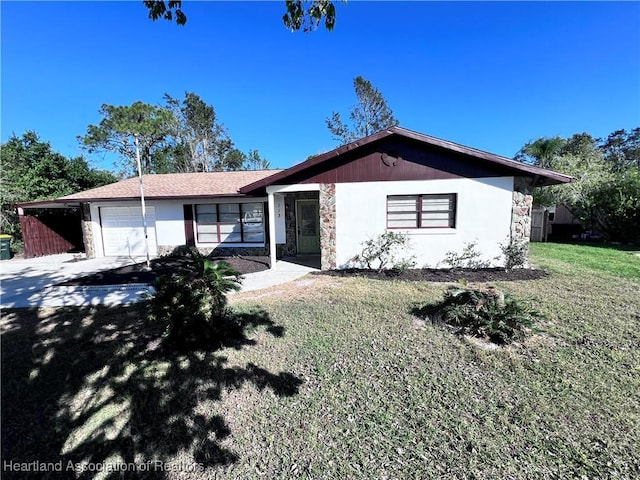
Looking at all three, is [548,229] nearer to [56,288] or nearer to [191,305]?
[191,305]

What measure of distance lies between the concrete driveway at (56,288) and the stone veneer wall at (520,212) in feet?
33.0

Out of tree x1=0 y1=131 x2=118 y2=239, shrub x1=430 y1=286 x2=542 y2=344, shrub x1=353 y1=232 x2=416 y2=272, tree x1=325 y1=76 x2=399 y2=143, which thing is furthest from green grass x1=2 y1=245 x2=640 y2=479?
tree x1=325 y1=76 x2=399 y2=143

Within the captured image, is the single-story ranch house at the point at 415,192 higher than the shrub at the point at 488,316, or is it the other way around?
the single-story ranch house at the point at 415,192

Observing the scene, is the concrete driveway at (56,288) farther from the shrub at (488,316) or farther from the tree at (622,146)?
the tree at (622,146)

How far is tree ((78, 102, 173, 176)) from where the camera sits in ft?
93.8

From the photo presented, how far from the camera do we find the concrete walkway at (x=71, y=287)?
21.4ft

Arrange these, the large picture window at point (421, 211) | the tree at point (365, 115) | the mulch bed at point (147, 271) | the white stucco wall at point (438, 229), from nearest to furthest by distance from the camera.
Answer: the mulch bed at point (147, 271), the white stucco wall at point (438, 229), the large picture window at point (421, 211), the tree at point (365, 115)

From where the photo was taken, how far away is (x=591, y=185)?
14.5 meters

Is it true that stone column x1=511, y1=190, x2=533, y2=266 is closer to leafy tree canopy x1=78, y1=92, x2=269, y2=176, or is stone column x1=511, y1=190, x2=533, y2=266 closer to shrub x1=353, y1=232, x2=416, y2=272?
shrub x1=353, y1=232, x2=416, y2=272

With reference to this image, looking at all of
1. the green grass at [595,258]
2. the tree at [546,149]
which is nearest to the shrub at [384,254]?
the green grass at [595,258]

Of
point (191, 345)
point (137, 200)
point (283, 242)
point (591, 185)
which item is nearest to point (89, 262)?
point (137, 200)

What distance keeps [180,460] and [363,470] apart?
61.9 inches

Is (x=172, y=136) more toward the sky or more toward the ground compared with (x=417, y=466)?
more toward the sky

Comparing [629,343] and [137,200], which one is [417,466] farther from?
[137,200]
